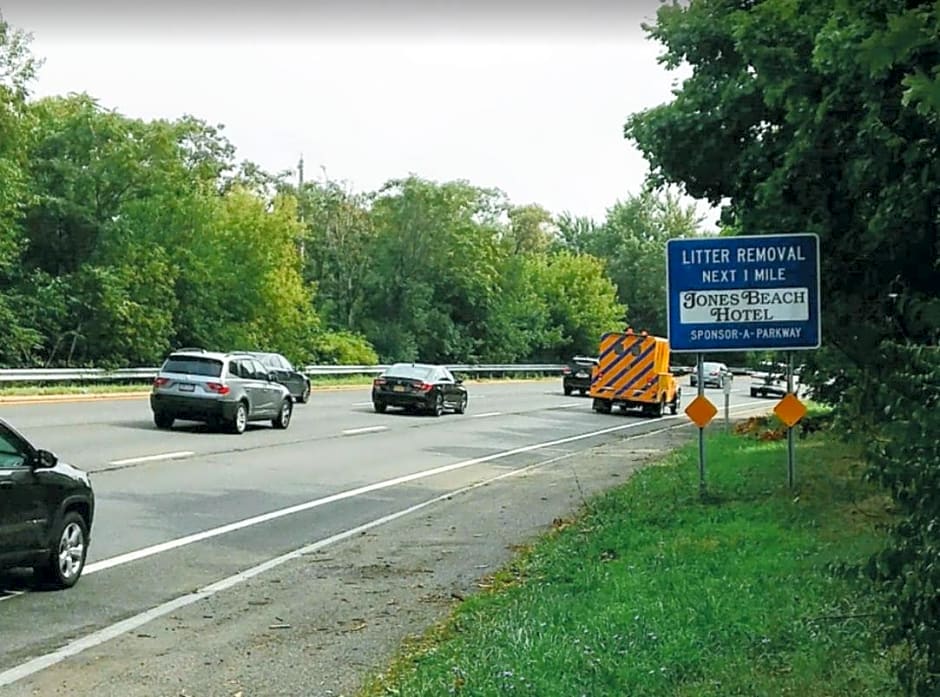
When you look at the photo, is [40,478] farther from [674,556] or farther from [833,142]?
[833,142]

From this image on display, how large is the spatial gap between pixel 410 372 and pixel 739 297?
2162 centimetres

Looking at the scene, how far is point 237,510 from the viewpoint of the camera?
49.9 ft

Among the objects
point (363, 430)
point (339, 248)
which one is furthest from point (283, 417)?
point (339, 248)

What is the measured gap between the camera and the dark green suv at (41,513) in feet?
30.4

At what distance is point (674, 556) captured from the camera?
35.2ft

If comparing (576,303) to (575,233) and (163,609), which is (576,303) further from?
(163,609)

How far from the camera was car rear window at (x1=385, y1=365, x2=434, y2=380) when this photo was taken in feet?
119

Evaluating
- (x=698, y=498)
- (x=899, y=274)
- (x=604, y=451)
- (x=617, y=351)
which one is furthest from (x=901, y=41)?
(x=617, y=351)

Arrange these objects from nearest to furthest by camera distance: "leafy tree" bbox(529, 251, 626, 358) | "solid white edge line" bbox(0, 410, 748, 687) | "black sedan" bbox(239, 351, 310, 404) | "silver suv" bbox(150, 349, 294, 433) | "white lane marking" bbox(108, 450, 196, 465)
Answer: "solid white edge line" bbox(0, 410, 748, 687)
"white lane marking" bbox(108, 450, 196, 465)
"silver suv" bbox(150, 349, 294, 433)
"black sedan" bbox(239, 351, 310, 404)
"leafy tree" bbox(529, 251, 626, 358)

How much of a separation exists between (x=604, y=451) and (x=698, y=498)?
36.6 feet

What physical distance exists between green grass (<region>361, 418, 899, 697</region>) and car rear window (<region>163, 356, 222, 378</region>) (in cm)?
1393

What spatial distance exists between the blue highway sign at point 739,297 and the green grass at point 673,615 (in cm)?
213

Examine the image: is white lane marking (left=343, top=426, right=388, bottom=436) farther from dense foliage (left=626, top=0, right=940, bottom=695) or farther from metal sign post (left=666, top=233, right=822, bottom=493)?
metal sign post (left=666, top=233, right=822, bottom=493)

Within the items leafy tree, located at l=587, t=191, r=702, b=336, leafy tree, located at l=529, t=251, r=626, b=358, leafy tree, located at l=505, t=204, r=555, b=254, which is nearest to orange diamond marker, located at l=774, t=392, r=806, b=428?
leafy tree, located at l=529, t=251, r=626, b=358
